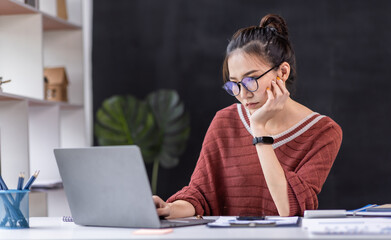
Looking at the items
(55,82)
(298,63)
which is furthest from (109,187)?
(298,63)

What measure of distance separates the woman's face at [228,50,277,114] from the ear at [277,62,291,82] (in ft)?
0.09

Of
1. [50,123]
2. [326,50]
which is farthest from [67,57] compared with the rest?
[326,50]

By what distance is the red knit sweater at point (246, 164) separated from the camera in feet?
6.29

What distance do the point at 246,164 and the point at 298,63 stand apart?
2.28m

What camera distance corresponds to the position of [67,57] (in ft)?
12.4

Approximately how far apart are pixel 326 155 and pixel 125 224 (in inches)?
32.3

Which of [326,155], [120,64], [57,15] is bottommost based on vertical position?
[326,155]

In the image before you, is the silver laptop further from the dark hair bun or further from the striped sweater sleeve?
the dark hair bun

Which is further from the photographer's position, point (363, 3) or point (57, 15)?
point (363, 3)

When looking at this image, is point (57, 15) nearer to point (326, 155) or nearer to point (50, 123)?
point (50, 123)

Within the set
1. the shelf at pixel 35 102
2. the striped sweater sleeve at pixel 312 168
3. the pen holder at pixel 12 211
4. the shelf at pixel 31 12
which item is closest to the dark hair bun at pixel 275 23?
the striped sweater sleeve at pixel 312 168

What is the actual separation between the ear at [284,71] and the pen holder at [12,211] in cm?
98

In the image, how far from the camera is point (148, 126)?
4.24 meters

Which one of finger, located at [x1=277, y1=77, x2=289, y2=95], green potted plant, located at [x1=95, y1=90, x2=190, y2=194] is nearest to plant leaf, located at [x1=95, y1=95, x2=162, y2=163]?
green potted plant, located at [x1=95, y1=90, x2=190, y2=194]
